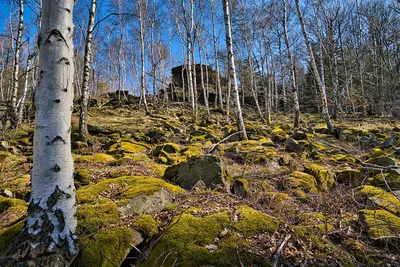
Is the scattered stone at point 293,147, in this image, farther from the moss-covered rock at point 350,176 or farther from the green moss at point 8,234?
the green moss at point 8,234

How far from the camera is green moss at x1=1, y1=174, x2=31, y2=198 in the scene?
12.4ft

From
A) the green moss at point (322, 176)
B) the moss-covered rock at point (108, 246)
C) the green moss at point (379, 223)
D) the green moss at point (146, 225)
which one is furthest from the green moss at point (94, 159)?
the green moss at point (379, 223)

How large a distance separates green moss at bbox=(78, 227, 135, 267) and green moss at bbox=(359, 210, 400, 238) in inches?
94.4

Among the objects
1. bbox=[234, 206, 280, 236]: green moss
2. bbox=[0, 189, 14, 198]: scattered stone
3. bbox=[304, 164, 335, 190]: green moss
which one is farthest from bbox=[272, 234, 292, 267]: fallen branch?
bbox=[0, 189, 14, 198]: scattered stone

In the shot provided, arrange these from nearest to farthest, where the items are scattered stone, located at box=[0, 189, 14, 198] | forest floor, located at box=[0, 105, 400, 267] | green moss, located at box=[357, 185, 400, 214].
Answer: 1. forest floor, located at box=[0, 105, 400, 267]
2. green moss, located at box=[357, 185, 400, 214]
3. scattered stone, located at box=[0, 189, 14, 198]

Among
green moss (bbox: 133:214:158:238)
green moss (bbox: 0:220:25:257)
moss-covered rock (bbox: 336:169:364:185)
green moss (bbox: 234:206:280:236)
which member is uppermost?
green moss (bbox: 0:220:25:257)

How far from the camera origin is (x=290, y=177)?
4844 millimetres

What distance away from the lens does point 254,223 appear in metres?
2.59

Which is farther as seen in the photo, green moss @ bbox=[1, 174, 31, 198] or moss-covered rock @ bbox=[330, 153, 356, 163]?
moss-covered rock @ bbox=[330, 153, 356, 163]

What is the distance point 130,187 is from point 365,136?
10862 mm

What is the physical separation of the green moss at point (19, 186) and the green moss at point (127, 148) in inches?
106

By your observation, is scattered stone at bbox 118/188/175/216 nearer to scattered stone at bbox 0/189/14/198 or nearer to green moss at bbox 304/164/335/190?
scattered stone at bbox 0/189/14/198

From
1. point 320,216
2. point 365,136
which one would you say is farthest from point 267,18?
point 320,216

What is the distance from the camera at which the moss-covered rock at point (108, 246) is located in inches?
81.4
